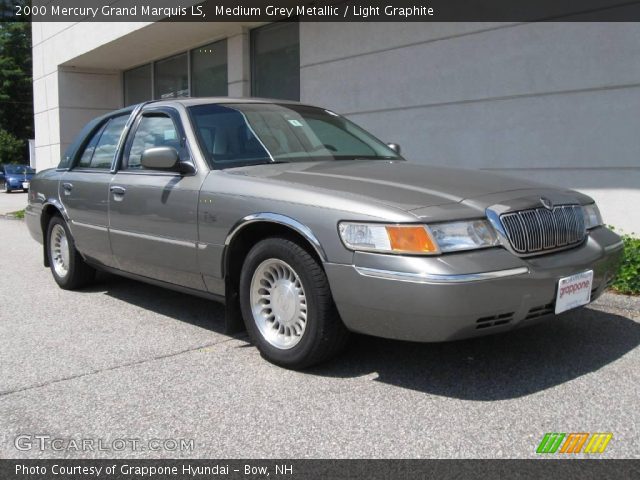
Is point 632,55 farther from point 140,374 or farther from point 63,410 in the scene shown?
point 63,410

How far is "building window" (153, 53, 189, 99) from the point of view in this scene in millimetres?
14750

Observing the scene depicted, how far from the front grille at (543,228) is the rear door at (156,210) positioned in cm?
201

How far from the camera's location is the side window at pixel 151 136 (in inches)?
188

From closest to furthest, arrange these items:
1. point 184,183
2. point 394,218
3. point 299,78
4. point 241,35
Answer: point 394,218 < point 184,183 < point 299,78 < point 241,35

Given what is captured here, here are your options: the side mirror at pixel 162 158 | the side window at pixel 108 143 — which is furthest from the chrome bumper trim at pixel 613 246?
the side window at pixel 108 143

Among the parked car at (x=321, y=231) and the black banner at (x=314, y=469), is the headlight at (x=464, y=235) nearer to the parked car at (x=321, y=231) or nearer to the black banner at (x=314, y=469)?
the parked car at (x=321, y=231)

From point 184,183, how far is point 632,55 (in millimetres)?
4911

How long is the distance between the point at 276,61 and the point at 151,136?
7.14 metres

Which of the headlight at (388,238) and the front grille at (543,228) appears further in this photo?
the front grille at (543,228)

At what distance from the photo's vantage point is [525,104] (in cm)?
755

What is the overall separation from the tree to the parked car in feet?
152

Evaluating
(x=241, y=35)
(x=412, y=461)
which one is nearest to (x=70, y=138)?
(x=241, y=35)

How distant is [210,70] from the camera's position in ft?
44.8

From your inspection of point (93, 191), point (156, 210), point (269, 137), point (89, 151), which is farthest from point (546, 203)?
point (89, 151)
